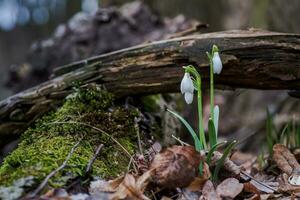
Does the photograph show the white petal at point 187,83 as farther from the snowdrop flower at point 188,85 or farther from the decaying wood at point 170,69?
the decaying wood at point 170,69

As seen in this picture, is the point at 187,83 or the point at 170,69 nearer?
the point at 187,83

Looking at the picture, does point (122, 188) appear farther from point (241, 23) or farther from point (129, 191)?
point (241, 23)

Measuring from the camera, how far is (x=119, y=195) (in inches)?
57.2

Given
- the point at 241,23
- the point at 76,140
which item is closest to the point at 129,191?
the point at 76,140

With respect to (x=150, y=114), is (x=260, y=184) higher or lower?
lower

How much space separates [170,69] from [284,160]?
0.80 meters

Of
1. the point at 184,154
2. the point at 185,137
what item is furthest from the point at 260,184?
the point at 185,137

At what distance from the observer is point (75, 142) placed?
6.36ft

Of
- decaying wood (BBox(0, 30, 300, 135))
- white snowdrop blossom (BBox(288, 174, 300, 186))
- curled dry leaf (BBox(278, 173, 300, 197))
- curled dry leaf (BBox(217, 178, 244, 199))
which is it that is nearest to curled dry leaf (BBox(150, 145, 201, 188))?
curled dry leaf (BBox(217, 178, 244, 199))

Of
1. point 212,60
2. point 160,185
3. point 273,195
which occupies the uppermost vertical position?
point 212,60

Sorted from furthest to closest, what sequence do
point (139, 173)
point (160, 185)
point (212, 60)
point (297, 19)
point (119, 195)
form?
1. point (297, 19)
2. point (212, 60)
3. point (139, 173)
4. point (160, 185)
5. point (119, 195)

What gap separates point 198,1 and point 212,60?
4254 millimetres

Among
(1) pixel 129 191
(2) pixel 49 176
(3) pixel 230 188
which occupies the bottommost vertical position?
(3) pixel 230 188

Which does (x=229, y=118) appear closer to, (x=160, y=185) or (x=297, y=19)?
(x=297, y=19)
